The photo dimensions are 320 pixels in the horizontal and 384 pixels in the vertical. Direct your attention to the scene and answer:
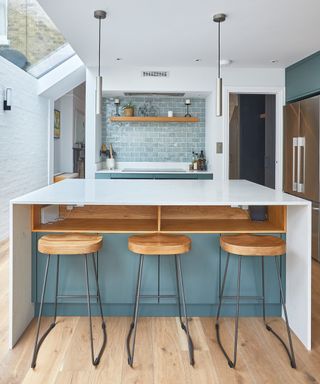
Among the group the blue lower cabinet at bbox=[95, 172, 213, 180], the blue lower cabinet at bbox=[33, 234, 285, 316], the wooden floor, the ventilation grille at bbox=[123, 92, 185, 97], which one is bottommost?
the wooden floor

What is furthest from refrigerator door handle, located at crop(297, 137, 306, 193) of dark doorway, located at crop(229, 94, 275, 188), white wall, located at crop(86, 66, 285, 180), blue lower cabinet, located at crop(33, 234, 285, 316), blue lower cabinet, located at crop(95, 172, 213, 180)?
dark doorway, located at crop(229, 94, 275, 188)

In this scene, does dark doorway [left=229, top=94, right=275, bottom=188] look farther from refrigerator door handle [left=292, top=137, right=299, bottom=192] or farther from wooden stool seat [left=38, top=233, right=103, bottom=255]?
wooden stool seat [left=38, top=233, right=103, bottom=255]

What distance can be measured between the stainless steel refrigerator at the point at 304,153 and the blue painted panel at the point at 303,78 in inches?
6.5

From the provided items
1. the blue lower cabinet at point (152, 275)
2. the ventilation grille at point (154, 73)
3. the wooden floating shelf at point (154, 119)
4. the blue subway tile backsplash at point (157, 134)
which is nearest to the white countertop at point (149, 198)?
the blue lower cabinet at point (152, 275)

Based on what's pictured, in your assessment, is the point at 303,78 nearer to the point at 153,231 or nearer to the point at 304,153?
the point at 304,153

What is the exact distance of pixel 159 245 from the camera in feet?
7.63

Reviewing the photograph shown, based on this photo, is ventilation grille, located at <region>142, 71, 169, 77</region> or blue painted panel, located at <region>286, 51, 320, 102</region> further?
ventilation grille, located at <region>142, 71, 169, 77</region>

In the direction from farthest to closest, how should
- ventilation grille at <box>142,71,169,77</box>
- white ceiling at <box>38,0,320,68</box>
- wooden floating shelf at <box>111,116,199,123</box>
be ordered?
wooden floating shelf at <box>111,116,199,123</box> < ventilation grille at <box>142,71,169,77</box> < white ceiling at <box>38,0,320,68</box>

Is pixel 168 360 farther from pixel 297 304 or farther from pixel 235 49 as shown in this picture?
pixel 235 49

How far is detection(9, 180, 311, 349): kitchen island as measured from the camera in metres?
2.46

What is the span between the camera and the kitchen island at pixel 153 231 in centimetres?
246

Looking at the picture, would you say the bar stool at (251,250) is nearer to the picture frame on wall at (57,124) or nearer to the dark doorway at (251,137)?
the dark doorway at (251,137)

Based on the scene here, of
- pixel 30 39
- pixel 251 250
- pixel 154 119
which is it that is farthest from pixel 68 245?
pixel 30 39

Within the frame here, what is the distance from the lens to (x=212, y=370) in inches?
85.7
